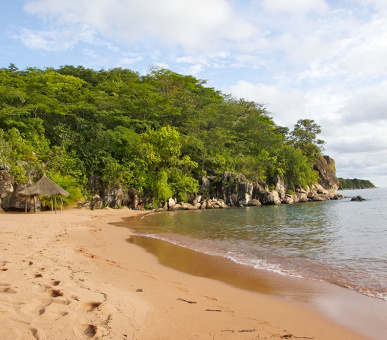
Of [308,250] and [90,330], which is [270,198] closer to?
[308,250]

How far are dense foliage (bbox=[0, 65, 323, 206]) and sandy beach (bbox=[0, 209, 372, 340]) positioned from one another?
20.4m

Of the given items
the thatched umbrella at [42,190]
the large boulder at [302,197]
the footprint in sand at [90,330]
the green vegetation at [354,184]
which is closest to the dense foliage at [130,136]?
the large boulder at [302,197]

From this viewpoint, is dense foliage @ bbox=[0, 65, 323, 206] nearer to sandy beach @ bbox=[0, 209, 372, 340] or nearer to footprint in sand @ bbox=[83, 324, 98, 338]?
sandy beach @ bbox=[0, 209, 372, 340]

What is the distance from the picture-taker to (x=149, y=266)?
23.5 ft

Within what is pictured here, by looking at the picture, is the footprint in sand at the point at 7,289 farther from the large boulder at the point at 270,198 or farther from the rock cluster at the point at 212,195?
the large boulder at the point at 270,198

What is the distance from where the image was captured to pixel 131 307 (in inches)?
144

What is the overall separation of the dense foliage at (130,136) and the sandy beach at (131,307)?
2042 cm

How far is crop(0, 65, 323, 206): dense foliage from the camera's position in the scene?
26141 mm

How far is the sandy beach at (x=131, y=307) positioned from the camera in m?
2.93

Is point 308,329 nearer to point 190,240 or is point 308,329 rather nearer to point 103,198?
point 190,240

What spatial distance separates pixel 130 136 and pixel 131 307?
91.8ft

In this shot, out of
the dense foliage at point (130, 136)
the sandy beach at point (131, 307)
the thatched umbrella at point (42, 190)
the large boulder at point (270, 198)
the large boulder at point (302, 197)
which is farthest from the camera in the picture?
the large boulder at point (302, 197)

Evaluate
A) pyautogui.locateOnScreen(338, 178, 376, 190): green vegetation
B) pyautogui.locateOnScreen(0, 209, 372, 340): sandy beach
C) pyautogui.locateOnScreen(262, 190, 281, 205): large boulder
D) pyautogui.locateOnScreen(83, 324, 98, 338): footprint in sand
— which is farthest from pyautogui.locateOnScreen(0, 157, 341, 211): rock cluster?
pyautogui.locateOnScreen(338, 178, 376, 190): green vegetation

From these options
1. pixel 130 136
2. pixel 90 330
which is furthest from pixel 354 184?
pixel 90 330
